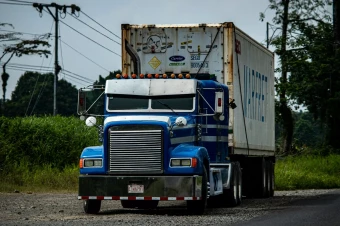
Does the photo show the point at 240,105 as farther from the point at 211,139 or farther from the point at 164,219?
the point at 164,219

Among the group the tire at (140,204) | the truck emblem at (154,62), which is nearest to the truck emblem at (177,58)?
the truck emblem at (154,62)

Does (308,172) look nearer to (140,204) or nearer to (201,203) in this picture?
(140,204)

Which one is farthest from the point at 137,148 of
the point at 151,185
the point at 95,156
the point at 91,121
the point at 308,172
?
the point at 308,172

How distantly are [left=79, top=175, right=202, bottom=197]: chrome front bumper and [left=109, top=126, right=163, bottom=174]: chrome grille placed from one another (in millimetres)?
195

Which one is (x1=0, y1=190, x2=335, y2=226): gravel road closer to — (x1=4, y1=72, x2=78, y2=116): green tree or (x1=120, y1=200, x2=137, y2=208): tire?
(x1=120, y1=200, x2=137, y2=208): tire

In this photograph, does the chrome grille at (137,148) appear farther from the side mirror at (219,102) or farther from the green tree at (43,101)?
the green tree at (43,101)

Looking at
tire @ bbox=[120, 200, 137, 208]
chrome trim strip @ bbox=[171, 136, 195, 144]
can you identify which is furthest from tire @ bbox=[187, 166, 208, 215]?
tire @ bbox=[120, 200, 137, 208]

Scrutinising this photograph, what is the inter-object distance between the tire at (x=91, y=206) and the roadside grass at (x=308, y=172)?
682 inches

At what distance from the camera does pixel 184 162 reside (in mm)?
19344

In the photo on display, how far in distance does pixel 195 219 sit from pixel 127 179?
5.33ft

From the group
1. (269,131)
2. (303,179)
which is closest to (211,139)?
(269,131)

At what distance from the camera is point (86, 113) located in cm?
2030

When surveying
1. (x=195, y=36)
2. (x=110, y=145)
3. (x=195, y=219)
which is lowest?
(x=195, y=219)

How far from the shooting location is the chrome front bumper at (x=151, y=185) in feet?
62.9
